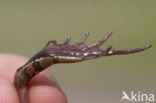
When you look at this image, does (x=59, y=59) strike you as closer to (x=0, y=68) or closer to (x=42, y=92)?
(x=42, y=92)

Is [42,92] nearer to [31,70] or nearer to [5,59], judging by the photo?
[31,70]

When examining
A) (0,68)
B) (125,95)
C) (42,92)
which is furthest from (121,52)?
(125,95)

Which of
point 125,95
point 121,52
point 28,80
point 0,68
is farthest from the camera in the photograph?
point 125,95

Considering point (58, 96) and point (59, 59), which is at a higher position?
point (59, 59)

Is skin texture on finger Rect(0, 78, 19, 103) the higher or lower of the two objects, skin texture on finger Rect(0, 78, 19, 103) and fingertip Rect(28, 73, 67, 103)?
the higher

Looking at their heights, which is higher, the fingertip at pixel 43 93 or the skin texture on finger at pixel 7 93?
the skin texture on finger at pixel 7 93

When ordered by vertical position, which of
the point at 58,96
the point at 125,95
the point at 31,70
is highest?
the point at 31,70

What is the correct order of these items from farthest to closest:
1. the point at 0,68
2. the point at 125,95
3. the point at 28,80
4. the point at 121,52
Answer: the point at 125,95 < the point at 0,68 < the point at 28,80 < the point at 121,52

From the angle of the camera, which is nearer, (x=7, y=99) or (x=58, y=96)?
(x=7, y=99)
